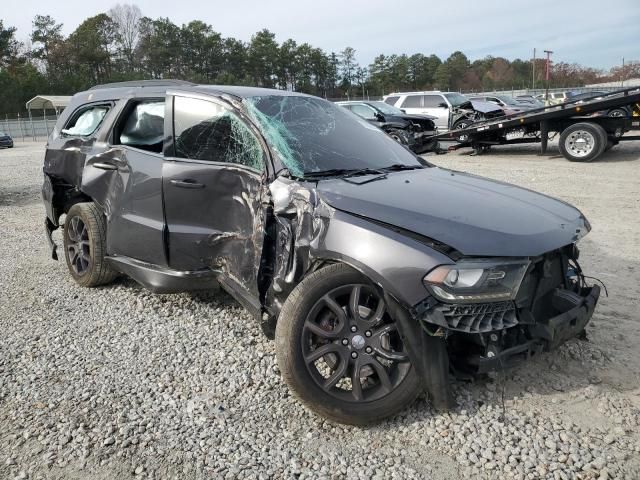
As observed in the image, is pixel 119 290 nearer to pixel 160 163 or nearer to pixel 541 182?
pixel 160 163

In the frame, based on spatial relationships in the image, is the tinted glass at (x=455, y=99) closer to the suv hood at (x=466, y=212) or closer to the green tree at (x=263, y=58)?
the suv hood at (x=466, y=212)

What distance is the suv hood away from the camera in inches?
103

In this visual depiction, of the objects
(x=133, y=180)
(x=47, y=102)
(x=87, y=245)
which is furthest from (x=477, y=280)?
(x=47, y=102)

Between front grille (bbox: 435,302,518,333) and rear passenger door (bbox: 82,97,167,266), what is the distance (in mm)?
2213

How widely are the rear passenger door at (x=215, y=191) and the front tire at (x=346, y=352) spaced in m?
0.57

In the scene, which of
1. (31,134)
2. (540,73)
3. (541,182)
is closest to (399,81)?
(540,73)

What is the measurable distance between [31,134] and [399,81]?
50.3 metres

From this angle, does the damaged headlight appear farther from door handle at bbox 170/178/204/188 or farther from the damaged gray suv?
door handle at bbox 170/178/204/188

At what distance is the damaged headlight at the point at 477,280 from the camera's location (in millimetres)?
2498

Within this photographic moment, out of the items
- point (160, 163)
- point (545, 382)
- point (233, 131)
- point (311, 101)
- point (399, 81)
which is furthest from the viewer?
point (399, 81)

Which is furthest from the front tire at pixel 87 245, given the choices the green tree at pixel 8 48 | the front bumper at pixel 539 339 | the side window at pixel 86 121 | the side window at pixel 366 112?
the green tree at pixel 8 48

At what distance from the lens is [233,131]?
141 inches

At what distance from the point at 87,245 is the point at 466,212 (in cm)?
344

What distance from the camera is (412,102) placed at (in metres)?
19.2
